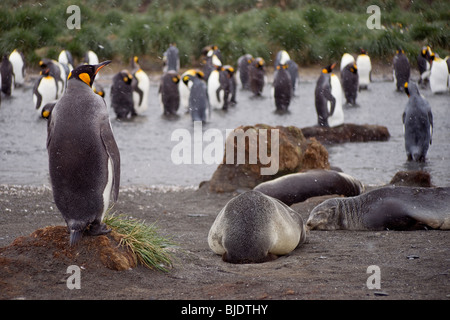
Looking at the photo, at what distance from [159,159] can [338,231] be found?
624cm

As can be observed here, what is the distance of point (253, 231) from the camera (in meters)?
4.74

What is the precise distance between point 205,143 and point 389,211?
7.77 metres

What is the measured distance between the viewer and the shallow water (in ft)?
33.6

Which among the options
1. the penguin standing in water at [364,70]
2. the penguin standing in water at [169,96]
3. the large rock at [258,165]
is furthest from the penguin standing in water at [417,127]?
the penguin standing in water at [364,70]

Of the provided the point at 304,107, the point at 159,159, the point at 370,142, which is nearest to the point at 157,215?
the point at 159,159

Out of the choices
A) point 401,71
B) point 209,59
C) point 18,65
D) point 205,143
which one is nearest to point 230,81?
point 209,59

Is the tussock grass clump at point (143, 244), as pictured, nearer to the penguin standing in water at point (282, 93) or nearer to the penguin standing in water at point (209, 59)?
the penguin standing in water at point (282, 93)

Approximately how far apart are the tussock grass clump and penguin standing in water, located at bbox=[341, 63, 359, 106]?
15469 mm

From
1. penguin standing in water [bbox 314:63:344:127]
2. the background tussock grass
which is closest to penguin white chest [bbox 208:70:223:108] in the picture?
penguin standing in water [bbox 314:63:344:127]

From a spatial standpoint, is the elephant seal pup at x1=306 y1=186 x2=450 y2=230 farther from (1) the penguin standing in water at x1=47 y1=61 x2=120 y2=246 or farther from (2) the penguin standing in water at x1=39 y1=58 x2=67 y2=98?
(2) the penguin standing in water at x1=39 y1=58 x2=67 y2=98

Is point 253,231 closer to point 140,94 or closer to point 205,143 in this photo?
point 205,143

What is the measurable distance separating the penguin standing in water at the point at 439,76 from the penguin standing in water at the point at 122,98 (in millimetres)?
9816

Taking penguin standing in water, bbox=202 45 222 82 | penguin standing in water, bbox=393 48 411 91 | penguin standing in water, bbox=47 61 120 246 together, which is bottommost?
penguin standing in water, bbox=47 61 120 246
